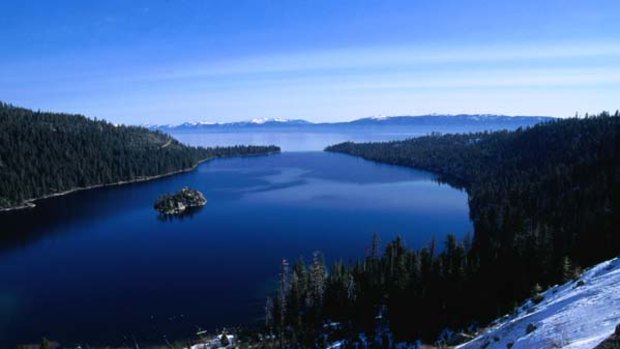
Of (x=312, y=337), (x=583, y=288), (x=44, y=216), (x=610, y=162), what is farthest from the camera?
(x=44, y=216)

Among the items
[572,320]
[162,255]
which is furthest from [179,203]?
[572,320]

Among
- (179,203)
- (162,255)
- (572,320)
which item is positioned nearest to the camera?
(572,320)

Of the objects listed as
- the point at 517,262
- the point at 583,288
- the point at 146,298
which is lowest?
the point at 146,298

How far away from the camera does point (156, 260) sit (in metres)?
118

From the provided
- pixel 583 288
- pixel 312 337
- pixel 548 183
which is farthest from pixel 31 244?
pixel 548 183

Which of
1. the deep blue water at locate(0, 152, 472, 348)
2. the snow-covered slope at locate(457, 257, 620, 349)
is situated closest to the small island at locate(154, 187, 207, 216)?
the deep blue water at locate(0, 152, 472, 348)

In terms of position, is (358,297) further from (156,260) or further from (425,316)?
(156,260)

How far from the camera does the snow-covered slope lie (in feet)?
86.2

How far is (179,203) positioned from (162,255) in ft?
221

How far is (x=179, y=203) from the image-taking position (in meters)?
188

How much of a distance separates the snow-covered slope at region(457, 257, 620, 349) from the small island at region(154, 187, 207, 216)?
159040 mm

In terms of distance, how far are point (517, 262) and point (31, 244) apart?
13132 cm

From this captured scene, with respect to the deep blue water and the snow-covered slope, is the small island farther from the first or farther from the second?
the snow-covered slope

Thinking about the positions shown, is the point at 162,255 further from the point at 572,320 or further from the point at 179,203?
the point at 572,320
